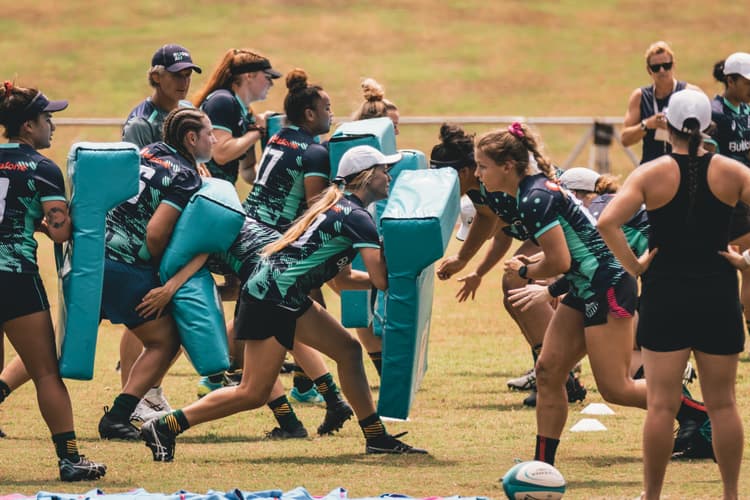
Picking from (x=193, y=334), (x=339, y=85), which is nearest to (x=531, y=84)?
(x=339, y=85)

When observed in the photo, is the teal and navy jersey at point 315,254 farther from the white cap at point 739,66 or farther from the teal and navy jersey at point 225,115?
the white cap at point 739,66

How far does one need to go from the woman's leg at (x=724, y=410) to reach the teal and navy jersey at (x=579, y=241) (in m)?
0.98

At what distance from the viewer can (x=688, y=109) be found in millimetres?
5797

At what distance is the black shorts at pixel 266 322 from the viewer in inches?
283

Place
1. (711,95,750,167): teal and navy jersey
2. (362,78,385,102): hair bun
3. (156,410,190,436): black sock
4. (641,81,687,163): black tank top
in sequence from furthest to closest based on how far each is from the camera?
(641,81,687,163): black tank top < (711,95,750,167): teal and navy jersey < (362,78,385,102): hair bun < (156,410,190,436): black sock

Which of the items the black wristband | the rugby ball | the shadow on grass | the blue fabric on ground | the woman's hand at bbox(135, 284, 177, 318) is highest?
the black wristband

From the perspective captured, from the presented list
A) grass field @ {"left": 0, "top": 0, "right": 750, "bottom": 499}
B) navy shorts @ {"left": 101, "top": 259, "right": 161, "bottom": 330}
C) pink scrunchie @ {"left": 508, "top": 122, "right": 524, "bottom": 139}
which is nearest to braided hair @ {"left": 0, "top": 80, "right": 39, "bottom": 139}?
navy shorts @ {"left": 101, "top": 259, "right": 161, "bottom": 330}

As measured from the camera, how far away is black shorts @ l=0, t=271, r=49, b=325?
6.61 metres

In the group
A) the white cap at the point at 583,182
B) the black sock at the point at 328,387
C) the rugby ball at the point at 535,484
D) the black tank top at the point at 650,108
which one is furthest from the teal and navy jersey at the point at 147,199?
the black tank top at the point at 650,108

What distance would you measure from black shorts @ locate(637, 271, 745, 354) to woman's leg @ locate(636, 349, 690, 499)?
0.05 meters

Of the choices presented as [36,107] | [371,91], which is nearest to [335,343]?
[36,107]

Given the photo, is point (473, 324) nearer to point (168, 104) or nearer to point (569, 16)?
point (168, 104)

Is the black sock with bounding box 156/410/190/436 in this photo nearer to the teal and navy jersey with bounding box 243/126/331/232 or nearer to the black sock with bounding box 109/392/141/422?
the black sock with bounding box 109/392/141/422

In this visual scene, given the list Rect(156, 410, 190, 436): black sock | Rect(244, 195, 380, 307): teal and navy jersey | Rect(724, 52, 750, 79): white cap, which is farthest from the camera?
Rect(724, 52, 750, 79): white cap
